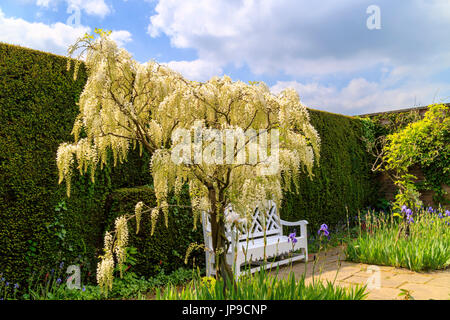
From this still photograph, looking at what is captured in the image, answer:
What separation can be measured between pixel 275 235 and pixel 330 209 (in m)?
2.75

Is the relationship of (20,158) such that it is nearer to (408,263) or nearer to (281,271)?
(281,271)

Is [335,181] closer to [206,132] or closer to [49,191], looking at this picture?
[49,191]

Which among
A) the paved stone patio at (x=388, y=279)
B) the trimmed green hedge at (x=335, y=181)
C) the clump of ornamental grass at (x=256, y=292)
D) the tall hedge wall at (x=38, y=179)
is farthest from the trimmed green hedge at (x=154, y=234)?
the trimmed green hedge at (x=335, y=181)

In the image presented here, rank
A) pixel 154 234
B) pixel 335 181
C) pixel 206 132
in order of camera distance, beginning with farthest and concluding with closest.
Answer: pixel 335 181
pixel 154 234
pixel 206 132

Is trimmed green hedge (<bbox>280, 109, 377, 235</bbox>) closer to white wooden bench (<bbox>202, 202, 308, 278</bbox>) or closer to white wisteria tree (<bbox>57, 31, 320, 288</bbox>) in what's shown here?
white wooden bench (<bbox>202, 202, 308, 278</bbox>)

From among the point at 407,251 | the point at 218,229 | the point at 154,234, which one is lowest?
the point at 407,251

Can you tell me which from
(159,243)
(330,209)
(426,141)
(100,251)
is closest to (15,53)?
(100,251)

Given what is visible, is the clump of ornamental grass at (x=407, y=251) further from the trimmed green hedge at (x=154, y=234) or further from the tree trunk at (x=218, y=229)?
the tree trunk at (x=218, y=229)

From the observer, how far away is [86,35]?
2396 mm

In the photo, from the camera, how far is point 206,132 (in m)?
2.31

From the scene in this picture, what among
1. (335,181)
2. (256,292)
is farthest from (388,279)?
(335,181)

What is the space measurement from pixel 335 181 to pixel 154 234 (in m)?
5.09

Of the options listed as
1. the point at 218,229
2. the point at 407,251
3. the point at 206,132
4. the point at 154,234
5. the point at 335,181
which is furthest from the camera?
the point at 335,181

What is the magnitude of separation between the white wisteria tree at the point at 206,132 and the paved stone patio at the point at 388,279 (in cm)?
161
